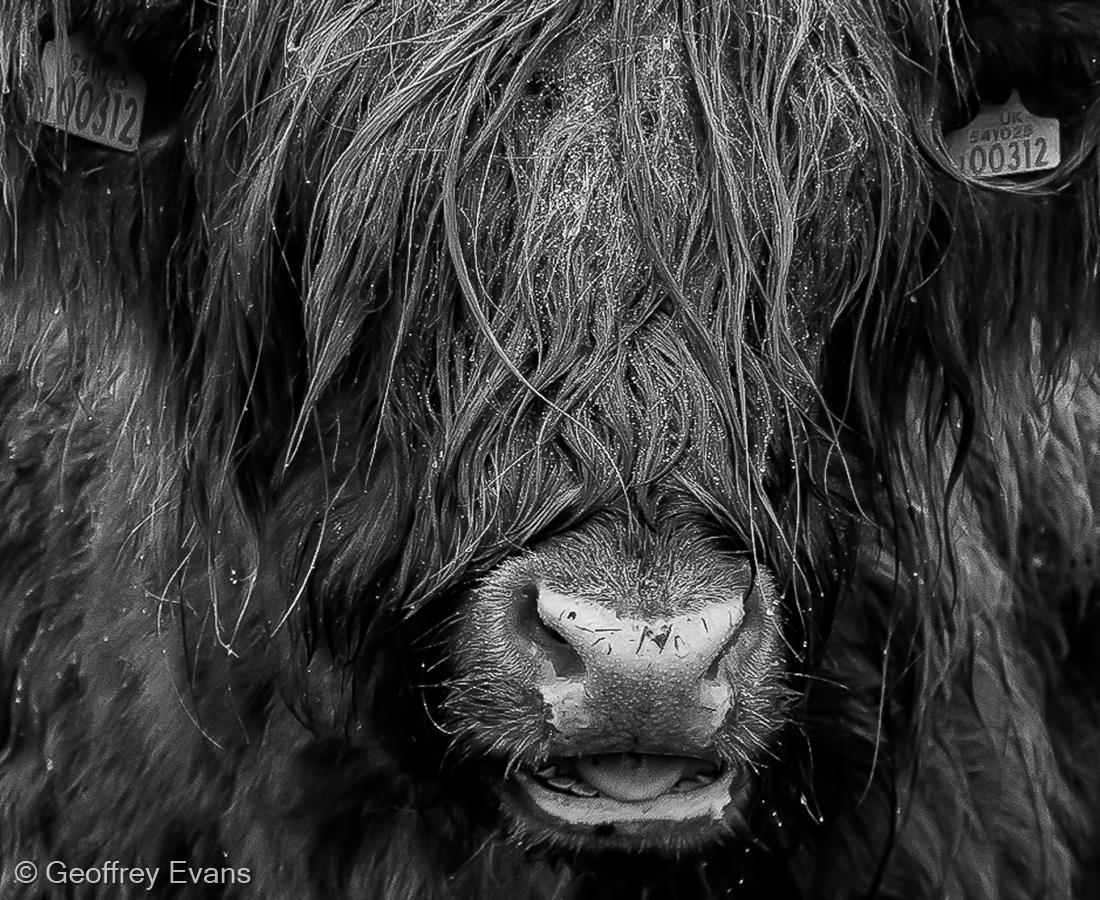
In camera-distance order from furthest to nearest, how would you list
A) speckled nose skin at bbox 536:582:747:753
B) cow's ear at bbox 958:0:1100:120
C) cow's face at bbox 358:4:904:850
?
cow's ear at bbox 958:0:1100:120
cow's face at bbox 358:4:904:850
speckled nose skin at bbox 536:582:747:753

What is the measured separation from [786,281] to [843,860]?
686mm

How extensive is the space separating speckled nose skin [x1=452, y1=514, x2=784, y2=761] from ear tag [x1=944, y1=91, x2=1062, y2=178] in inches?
19.5

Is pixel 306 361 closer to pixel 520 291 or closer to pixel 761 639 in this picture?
pixel 520 291

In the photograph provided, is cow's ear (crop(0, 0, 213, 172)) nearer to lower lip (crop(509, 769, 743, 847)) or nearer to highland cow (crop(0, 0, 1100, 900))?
highland cow (crop(0, 0, 1100, 900))

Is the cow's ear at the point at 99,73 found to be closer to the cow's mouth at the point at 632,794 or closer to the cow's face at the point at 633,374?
the cow's face at the point at 633,374

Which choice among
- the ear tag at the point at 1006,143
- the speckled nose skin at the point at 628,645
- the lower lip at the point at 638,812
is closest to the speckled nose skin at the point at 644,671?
the speckled nose skin at the point at 628,645

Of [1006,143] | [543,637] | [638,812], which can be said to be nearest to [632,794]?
[638,812]

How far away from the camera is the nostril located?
4.26ft

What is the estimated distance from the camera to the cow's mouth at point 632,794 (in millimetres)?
1387

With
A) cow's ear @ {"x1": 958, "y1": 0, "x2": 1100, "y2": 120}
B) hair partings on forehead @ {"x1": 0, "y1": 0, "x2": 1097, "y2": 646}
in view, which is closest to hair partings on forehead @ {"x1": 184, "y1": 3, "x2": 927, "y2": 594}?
hair partings on forehead @ {"x1": 0, "y1": 0, "x2": 1097, "y2": 646}

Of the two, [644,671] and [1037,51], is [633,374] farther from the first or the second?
[1037,51]

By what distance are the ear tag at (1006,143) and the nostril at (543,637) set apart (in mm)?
588

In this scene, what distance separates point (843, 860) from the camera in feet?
6.05

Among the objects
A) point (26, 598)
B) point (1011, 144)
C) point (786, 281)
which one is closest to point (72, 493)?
point (26, 598)
